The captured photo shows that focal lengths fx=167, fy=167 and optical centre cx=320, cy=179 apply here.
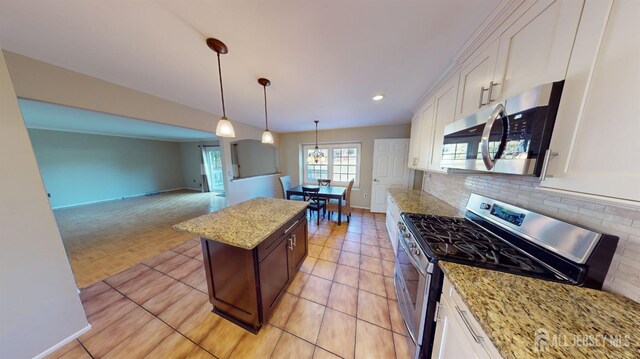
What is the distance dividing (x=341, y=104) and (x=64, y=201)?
808cm

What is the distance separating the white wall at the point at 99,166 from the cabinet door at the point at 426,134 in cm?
864

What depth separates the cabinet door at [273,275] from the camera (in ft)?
4.54

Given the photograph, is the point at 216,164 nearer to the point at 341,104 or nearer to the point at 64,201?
the point at 64,201

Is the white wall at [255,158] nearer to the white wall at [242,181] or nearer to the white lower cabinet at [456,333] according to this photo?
the white wall at [242,181]

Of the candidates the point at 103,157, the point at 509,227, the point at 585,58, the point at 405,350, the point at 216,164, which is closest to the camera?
the point at 585,58

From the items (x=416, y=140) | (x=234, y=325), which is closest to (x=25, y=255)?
(x=234, y=325)

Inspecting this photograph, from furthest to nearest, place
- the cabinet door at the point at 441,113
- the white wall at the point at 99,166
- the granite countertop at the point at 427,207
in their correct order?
the white wall at the point at 99,166
the granite countertop at the point at 427,207
the cabinet door at the point at 441,113

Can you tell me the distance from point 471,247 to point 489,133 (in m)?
0.71

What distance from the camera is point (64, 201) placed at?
15.6ft

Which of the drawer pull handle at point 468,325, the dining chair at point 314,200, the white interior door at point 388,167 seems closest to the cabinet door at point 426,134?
the white interior door at point 388,167

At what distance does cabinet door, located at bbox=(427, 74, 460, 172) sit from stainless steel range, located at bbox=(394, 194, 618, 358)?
0.58 meters

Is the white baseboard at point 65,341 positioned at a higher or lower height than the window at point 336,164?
lower

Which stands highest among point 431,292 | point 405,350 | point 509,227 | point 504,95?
point 504,95

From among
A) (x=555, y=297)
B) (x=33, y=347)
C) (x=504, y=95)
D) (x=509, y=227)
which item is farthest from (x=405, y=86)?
(x=33, y=347)
